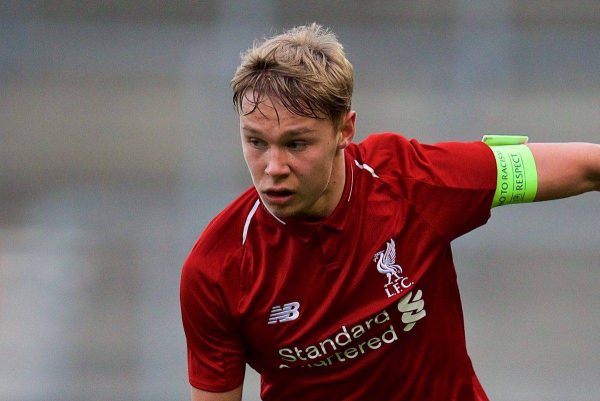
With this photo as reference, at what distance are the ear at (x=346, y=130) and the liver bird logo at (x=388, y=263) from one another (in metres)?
0.22

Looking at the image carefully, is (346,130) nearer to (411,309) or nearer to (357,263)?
(357,263)

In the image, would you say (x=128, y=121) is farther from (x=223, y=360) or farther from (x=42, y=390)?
(x=223, y=360)

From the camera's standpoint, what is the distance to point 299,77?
1.80m

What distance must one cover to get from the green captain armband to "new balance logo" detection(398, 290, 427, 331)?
250 millimetres

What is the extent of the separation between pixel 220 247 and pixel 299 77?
379 millimetres

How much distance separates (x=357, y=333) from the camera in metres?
1.95

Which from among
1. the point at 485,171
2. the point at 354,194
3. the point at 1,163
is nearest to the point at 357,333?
the point at 354,194

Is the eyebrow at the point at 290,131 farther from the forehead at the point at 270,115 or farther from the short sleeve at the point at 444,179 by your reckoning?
the short sleeve at the point at 444,179

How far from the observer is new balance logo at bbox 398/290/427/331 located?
1956 mm

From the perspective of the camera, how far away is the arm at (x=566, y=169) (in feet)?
6.41

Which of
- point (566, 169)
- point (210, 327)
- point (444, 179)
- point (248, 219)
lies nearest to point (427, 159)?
point (444, 179)

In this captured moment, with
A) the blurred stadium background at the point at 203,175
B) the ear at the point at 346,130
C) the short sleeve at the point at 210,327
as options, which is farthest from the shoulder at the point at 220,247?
the blurred stadium background at the point at 203,175

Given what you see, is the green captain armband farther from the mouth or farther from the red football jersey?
the mouth

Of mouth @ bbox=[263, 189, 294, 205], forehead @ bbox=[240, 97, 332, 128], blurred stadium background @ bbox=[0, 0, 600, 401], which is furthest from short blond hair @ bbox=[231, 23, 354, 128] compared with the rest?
blurred stadium background @ bbox=[0, 0, 600, 401]
